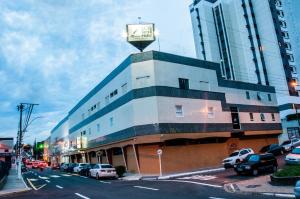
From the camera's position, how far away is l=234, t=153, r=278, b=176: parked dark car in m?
24.0

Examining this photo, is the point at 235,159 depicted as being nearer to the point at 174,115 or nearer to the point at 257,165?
the point at 174,115

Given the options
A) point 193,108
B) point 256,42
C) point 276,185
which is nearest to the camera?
point 276,185

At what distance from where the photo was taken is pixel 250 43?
7862 centimetres

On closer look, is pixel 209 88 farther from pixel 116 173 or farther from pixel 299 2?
pixel 299 2

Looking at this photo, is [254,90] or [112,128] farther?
[254,90]

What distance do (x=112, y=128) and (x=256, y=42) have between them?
5155 cm

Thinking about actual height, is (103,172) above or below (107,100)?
below

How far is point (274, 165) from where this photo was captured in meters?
25.3

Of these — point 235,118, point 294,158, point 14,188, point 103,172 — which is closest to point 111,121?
point 103,172

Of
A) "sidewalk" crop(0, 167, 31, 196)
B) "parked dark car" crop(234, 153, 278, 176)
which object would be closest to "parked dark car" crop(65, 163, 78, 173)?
"sidewalk" crop(0, 167, 31, 196)

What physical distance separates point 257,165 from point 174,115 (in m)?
12.3

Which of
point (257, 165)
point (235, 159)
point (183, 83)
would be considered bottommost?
point (257, 165)

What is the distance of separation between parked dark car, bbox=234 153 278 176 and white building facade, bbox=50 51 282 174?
1012cm

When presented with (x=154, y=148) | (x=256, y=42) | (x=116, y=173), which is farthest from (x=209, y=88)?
(x=256, y=42)
